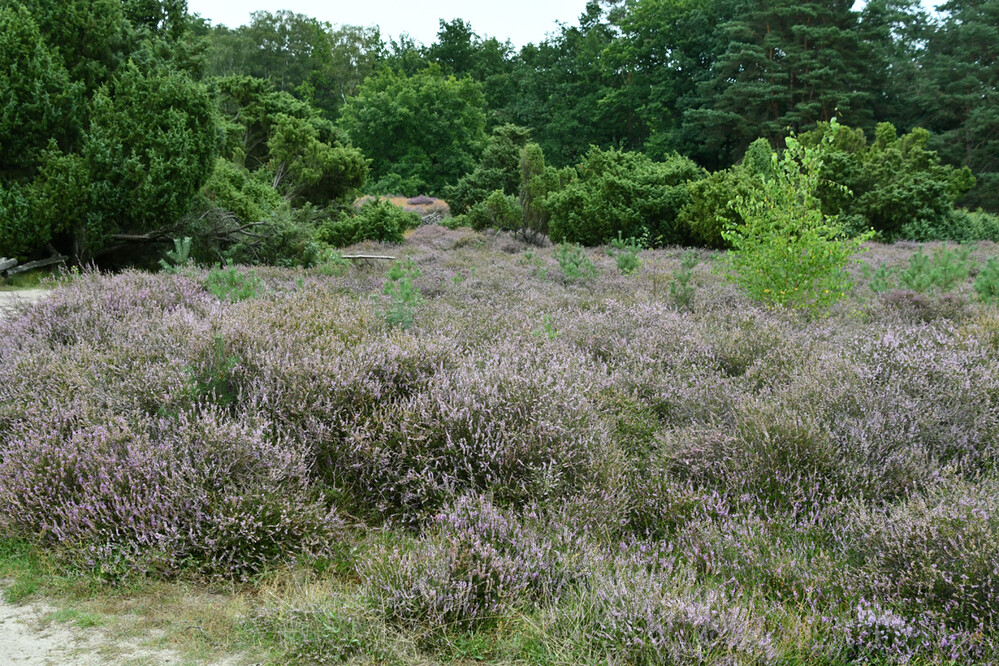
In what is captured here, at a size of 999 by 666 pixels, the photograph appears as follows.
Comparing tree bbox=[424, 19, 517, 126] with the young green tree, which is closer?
→ the young green tree

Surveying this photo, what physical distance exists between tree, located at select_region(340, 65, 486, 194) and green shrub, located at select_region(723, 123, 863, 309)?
3205 centimetres

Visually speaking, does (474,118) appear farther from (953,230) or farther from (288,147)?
(953,230)

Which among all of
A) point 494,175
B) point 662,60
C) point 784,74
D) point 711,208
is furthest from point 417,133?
point 711,208

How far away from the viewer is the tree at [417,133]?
37.9m

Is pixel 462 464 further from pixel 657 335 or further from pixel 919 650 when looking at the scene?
pixel 657 335

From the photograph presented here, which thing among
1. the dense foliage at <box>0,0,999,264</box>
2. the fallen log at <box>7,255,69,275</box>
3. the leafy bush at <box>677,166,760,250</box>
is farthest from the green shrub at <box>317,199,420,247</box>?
the leafy bush at <box>677,166,760,250</box>

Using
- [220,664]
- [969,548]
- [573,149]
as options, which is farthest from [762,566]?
[573,149]

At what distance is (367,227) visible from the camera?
1773 cm

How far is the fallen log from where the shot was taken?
9.86 m

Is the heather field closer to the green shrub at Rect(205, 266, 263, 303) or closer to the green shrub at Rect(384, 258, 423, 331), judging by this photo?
the green shrub at Rect(384, 258, 423, 331)

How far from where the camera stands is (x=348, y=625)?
2.15 m

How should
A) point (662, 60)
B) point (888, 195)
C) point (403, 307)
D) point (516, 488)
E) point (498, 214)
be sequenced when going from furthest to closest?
1. point (662, 60)
2. point (498, 214)
3. point (888, 195)
4. point (403, 307)
5. point (516, 488)

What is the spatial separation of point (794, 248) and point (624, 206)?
1133 centimetres

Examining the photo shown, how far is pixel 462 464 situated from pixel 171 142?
9.29 metres
